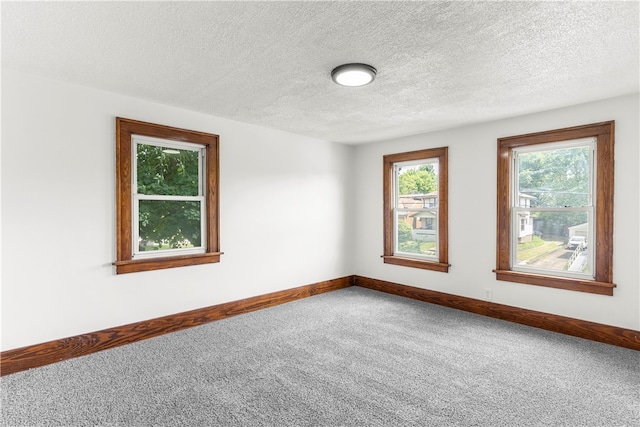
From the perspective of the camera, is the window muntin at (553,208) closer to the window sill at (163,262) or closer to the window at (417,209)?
the window at (417,209)

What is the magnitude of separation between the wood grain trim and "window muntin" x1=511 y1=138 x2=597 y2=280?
10.1 ft

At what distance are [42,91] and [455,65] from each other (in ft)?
11.0

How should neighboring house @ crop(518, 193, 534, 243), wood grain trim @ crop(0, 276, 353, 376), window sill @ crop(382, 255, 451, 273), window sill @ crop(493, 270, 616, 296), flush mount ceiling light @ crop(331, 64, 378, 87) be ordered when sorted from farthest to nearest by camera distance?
window sill @ crop(382, 255, 451, 273) → neighboring house @ crop(518, 193, 534, 243) → window sill @ crop(493, 270, 616, 296) → wood grain trim @ crop(0, 276, 353, 376) → flush mount ceiling light @ crop(331, 64, 378, 87)

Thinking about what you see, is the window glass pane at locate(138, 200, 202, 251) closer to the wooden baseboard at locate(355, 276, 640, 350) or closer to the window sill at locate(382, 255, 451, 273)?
the window sill at locate(382, 255, 451, 273)

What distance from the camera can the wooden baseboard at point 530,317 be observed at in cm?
320

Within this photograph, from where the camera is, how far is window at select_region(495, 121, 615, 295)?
3326 millimetres

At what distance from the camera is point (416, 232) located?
16.6ft

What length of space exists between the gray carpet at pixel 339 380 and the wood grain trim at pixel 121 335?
11cm

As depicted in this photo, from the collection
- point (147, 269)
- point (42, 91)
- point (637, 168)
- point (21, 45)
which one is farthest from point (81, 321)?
point (637, 168)

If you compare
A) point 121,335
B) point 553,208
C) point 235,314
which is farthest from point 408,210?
point 121,335

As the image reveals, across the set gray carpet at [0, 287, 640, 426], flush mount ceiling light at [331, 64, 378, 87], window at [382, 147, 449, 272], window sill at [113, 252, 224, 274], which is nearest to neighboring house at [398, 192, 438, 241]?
window at [382, 147, 449, 272]

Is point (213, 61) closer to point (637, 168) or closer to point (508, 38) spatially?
point (508, 38)

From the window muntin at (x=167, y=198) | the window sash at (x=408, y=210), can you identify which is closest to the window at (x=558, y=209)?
the window sash at (x=408, y=210)

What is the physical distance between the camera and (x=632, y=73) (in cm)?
269
